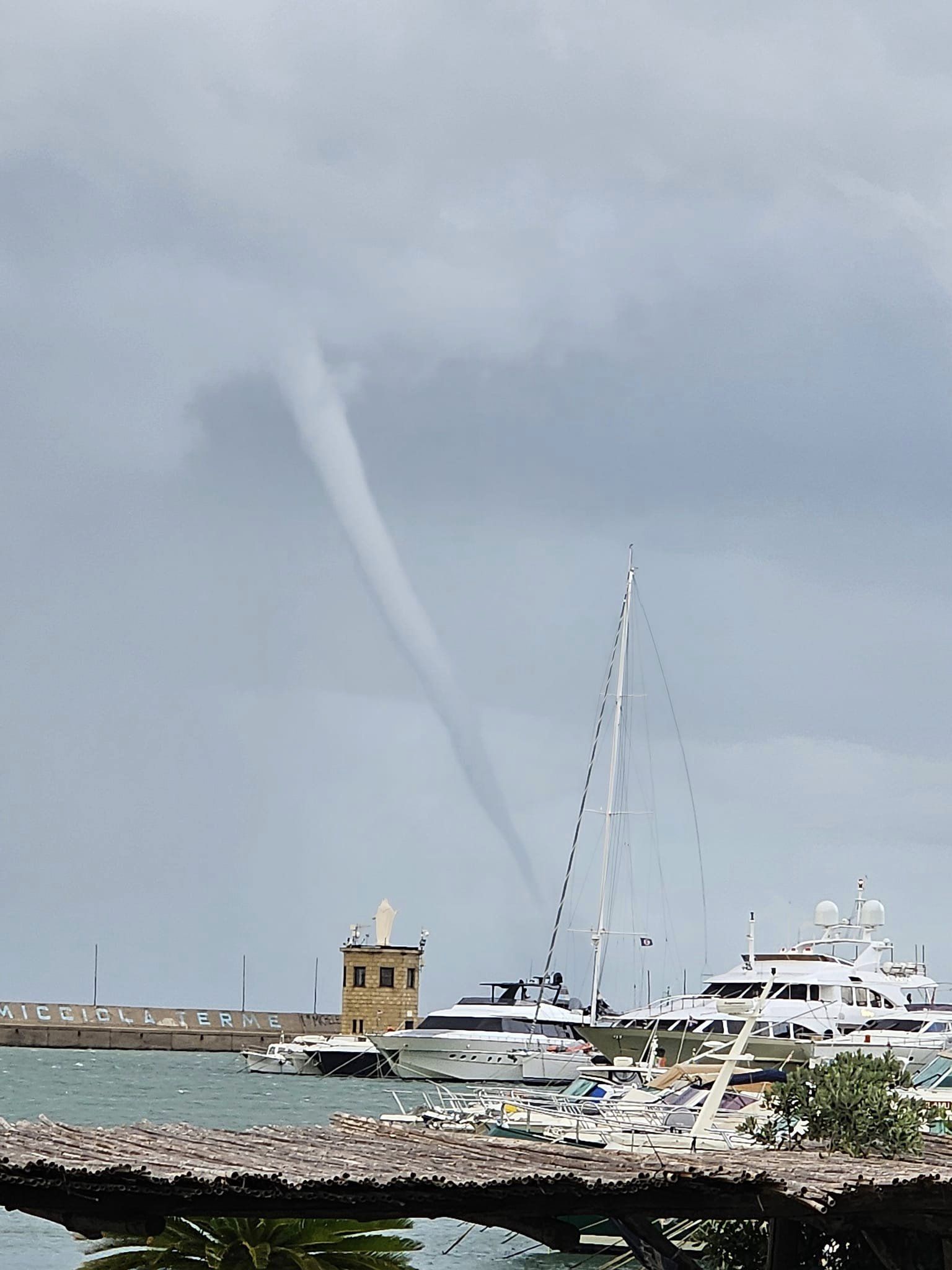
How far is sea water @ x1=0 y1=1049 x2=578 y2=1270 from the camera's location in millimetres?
31219

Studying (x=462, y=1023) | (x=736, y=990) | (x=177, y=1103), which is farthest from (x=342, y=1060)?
(x=736, y=990)

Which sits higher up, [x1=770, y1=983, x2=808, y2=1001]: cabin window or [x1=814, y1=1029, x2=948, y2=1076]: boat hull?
[x1=770, y1=983, x2=808, y2=1001]: cabin window

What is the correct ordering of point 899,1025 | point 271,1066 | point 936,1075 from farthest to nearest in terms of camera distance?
point 271,1066
point 899,1025
point 936,1075

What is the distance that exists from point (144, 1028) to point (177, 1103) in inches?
2499

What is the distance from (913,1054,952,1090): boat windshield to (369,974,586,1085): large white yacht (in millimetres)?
40232

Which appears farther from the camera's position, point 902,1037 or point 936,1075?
point 902,1037

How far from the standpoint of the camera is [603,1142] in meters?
24.1

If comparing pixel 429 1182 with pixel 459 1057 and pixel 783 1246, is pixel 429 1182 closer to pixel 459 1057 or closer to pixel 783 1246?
pixel 783 1246

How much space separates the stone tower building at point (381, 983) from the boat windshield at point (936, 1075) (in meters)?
72.0

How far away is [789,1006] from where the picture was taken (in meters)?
60.8

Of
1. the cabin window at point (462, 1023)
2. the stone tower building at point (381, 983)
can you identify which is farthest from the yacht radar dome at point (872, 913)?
the stone tower building at point (381, 983)

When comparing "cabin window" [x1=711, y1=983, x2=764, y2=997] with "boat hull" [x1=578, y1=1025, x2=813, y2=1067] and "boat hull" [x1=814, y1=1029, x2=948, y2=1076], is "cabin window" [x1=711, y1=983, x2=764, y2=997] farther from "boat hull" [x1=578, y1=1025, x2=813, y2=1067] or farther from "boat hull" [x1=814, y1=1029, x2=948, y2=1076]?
"boat hull" [x1=814, y1=1029, x2=948, y2=1076]

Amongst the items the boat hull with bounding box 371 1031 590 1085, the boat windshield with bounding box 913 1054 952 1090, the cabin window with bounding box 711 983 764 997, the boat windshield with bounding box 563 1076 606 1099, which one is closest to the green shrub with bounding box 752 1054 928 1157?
the boat windshield with bounding box 563 1076 606 1099

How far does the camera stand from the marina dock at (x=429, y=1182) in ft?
33.8
